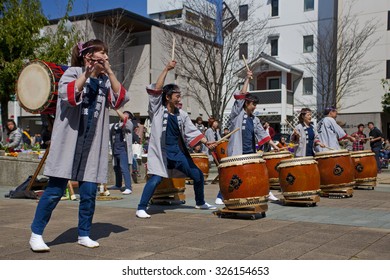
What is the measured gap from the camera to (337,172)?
9062 mm

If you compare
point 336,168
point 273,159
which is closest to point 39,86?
point 273,159

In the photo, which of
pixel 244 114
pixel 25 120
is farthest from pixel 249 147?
pixel 25 120

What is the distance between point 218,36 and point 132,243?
18726mm

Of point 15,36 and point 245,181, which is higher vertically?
point 15,36

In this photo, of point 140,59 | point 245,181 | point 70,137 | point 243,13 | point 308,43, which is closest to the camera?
point 70,137

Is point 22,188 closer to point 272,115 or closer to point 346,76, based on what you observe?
point 346,76

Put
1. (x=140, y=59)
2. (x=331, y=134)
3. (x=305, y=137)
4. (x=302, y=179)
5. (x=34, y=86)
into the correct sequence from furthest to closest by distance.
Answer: (x=140, y=59), (x=331, y=134), (x=305, y=137), (x=302, y=179), (x=34, y=86)

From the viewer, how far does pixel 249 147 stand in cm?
780

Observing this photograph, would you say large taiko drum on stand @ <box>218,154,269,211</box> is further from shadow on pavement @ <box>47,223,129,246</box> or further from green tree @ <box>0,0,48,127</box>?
green tree @ <box>0,0,48,127</box>

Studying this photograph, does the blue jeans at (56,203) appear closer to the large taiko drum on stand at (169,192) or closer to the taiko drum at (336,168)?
the large taiko drum on stand at (169,192)

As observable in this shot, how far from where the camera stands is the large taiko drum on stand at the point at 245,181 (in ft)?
20.9

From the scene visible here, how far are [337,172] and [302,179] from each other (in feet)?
5.37

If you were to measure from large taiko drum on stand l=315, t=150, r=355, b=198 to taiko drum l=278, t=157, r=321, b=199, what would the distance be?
4.45 feet

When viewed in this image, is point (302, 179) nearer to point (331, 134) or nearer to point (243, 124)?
point (243, 124)
